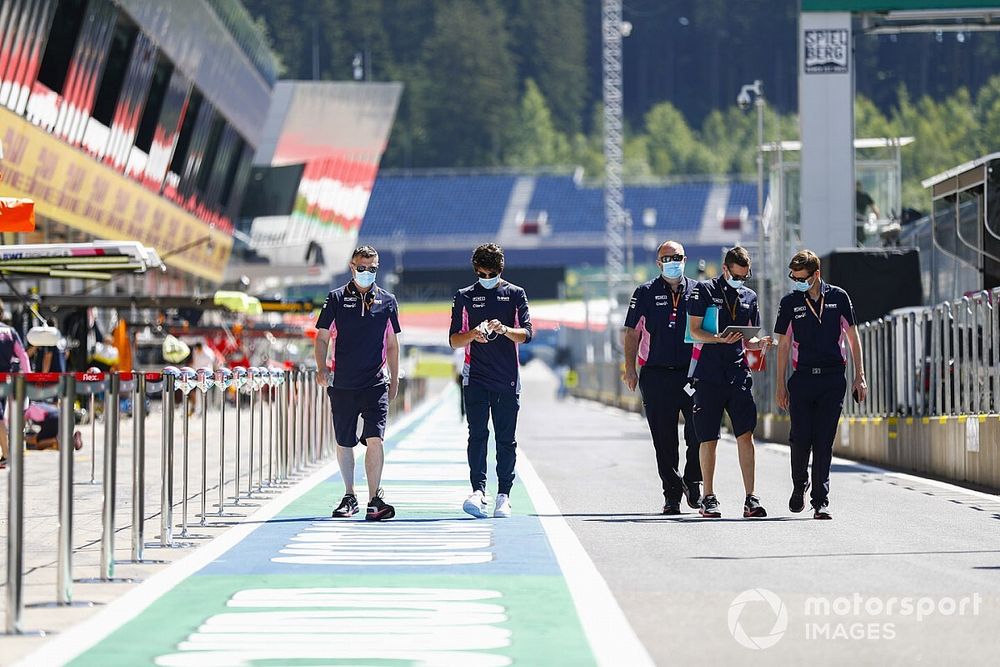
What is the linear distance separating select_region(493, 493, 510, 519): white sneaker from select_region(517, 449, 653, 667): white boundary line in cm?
25

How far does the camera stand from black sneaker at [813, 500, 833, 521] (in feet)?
44.4

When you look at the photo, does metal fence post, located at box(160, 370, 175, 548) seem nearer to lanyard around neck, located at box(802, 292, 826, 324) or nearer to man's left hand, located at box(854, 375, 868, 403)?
lanyard around neck, located at box(802, 292, 826, 324)

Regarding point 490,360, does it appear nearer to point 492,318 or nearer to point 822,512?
point 492,318

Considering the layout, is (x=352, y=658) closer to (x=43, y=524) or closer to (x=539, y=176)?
(x=43, y=524)

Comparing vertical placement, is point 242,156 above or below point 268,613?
above

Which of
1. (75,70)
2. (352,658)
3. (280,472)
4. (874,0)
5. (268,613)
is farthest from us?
(75,70)

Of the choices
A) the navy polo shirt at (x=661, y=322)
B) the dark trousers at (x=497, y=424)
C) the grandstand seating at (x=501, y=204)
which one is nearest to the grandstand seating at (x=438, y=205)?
the grandstand seating at (x=501, y=204)

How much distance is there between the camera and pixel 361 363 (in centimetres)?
1362

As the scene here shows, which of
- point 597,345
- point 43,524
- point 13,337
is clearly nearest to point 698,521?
point 43,524

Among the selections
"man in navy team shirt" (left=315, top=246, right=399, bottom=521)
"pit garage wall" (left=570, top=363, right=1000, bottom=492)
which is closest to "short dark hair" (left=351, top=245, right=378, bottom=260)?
"man in navy team shirt" (left=315, top=246, right=399, bottom=521)

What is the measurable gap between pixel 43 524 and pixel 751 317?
16.7 ft

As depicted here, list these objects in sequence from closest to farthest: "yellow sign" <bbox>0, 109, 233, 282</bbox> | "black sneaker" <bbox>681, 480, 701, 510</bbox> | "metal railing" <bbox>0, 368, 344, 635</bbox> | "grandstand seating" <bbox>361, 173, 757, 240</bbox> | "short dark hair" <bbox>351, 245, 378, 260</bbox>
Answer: "metal railing" <bbox>0, 368, 344, 635</bbox>
"short dark hair" <bbox>351, 245, 378, 260</bbox>
"black sneaker" <bbox>681, 480, 701, 510</bbox>
"yellow sign" <bbox>0, 109, 233, 282</bbox>
"grandstand seating" <bbox>361, 173, 757, 240</bbox>

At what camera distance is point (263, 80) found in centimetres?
6241

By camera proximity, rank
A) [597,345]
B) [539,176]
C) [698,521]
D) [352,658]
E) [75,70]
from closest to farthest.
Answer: [352,658] < [698,521] < [75,70] < [597,345] < [539,176]
